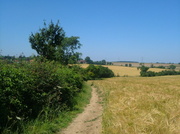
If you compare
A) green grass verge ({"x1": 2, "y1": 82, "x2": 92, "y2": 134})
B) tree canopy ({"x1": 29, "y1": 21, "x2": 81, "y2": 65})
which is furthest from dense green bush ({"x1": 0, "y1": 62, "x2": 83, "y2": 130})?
tree canopy ({"x1": 29, "y1": 21, "x2": 81, "y2": 65})

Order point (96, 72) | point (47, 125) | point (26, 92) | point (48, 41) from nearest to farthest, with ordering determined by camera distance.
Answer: point (47, 125) < point (26, 92) < point (48, 41) < point (96, 72)

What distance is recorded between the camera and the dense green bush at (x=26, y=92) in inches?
165

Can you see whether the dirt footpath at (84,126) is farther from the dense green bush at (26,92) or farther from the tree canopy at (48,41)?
the tree canopy at (48,41)

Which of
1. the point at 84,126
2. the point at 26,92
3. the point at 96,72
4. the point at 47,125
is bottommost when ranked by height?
the point at 96,72

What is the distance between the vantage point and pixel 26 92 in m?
5.28

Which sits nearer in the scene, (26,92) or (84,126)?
(26,92)

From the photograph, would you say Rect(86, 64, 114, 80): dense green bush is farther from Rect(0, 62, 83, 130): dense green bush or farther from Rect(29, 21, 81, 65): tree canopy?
Rect(0, 62, 83, 130): dense green bush

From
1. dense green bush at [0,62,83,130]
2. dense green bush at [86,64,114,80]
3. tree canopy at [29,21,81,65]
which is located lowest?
dense green bush at [86,64,114,80]

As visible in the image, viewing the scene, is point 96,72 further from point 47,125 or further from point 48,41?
point 47,125

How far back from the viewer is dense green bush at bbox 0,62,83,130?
13.7 ft

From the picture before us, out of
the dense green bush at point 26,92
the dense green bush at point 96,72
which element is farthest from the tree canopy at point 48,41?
the dense green bush at point 96,72

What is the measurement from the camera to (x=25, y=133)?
427 cm

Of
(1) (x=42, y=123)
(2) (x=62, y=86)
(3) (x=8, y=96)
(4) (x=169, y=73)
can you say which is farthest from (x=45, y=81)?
(4) (x=169, y=73)

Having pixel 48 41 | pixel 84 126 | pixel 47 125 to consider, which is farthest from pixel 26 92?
pixel 48 41
